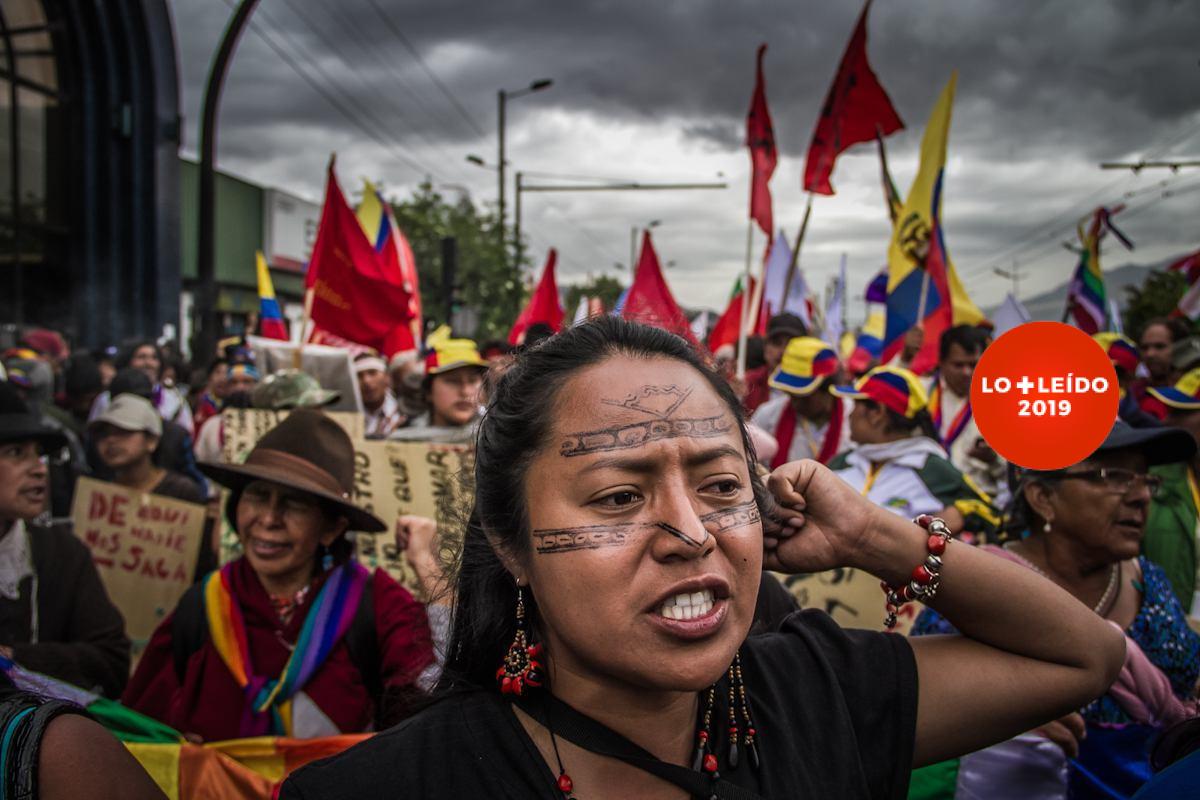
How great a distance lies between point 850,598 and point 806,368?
2426 mm

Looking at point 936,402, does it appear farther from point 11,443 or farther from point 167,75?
point 167,75

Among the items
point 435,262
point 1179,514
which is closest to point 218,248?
point 435,262

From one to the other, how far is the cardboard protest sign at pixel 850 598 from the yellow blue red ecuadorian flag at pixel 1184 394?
7.01ft

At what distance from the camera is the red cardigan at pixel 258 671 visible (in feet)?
8.86

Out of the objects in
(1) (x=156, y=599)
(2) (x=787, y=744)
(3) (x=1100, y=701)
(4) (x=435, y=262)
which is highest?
(4) (x=435, y=262)

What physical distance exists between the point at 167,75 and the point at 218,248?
1444cm

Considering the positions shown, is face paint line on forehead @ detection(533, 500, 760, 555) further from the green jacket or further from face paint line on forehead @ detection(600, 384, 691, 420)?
the green jacket

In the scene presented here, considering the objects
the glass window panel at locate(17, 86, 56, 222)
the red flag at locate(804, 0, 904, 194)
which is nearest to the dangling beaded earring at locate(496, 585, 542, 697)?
the red flag at locate(804, 0, 904, 194)

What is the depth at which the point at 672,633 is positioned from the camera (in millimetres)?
1404

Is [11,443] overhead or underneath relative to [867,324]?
underneath

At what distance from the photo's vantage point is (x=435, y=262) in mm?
22734

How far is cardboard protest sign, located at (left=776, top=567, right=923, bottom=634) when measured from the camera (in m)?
3.43

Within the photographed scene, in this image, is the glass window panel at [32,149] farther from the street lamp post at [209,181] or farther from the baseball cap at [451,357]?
the baseball cap at [451,357]

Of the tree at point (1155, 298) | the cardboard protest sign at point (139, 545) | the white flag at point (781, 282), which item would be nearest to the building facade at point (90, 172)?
the white flag at point (781, 282)
